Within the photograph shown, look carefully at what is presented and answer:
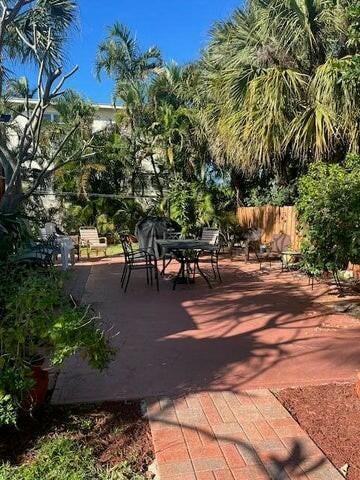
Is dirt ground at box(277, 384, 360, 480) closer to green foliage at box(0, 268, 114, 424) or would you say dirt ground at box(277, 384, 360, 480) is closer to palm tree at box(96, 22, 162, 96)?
green foliage at box(0, 268, 114, 424)

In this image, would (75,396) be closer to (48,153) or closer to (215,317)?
(215,317)

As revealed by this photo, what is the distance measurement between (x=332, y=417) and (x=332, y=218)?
3.11 metres

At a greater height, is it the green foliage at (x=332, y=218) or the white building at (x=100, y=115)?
the white building at (x=100, y=115)

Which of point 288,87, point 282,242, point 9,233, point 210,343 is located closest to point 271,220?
point 282,242

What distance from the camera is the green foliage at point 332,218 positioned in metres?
5.44

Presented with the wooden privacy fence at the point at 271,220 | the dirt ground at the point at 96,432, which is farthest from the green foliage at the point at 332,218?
the wooden privacy fence at the point at 271,220

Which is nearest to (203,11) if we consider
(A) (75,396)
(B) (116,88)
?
(B) (116,88)

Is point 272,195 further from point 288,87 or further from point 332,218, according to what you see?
point 332,218

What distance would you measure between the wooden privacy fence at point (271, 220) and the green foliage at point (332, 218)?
16.3 feet

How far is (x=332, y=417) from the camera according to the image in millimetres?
2977

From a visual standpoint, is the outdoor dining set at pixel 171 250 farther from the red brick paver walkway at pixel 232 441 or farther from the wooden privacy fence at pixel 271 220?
the red brick paver walkway at pixel 232 441

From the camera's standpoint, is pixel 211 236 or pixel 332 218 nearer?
pixel 332 218

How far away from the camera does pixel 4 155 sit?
12.3 ft

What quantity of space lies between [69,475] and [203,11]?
12472 mm
